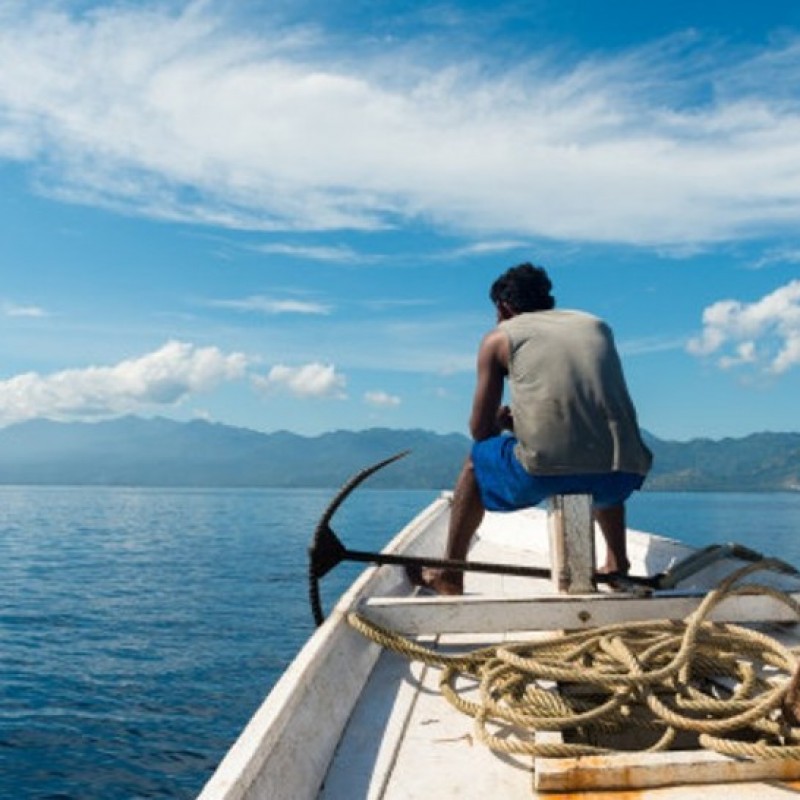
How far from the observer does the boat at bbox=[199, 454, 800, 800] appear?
95.8 inches

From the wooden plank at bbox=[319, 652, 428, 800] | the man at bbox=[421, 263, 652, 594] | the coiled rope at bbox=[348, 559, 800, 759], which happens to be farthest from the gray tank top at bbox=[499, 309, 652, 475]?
the wooden plank at bbox=[319, 652, 428, 800]

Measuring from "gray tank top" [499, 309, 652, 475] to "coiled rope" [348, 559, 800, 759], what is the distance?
94cm

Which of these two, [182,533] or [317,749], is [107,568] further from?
[317,749]

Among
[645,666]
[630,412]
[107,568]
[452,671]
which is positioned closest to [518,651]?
[452,671]

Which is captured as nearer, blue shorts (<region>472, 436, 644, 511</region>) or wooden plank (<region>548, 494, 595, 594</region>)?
wooden plank (<region>548, 494, 595, 594</region>)

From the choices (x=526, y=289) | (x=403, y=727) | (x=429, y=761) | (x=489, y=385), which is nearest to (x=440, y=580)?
(x=489, y=385)

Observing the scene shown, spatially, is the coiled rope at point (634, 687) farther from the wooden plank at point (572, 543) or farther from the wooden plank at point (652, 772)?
the wooden plank at point (572, 543)

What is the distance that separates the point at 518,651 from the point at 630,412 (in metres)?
1.64

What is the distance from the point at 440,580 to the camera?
17.5ft

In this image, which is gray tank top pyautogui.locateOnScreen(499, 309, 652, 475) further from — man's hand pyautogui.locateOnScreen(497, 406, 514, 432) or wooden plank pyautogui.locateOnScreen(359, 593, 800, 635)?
wooden plank pyautogui.locateOnScreen(359, 593, 800, 635)

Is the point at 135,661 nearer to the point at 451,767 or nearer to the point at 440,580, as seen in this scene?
the point at 440,580

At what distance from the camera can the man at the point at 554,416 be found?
14.7 feet

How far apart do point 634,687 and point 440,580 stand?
2.42 meters

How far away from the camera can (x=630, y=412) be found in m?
4.62
